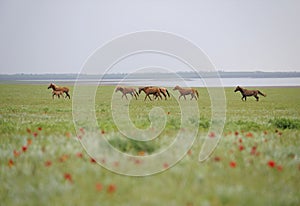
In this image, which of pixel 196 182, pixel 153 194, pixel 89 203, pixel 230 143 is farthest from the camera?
pixel 230 143

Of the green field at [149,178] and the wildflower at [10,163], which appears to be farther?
the wildflower at [10,163]

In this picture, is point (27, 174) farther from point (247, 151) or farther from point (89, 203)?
point (247, 151)

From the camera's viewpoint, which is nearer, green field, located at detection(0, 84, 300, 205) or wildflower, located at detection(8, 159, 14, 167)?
green field, located at detection(0, 84, 300, 205)

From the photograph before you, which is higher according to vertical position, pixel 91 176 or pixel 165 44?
pixel 165 44

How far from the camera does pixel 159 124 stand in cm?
1481

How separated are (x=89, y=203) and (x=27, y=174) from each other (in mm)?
2037

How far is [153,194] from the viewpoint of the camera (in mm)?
6359

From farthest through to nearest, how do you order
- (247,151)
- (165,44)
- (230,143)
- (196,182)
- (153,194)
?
(165,44) → (230,143) → (247,151) → (196,182) → (153,194)

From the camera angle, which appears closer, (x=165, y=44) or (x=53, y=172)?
(x=53, y=172)

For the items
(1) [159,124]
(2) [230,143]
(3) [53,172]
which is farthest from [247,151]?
(1) [159,124]

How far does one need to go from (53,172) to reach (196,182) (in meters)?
2.84

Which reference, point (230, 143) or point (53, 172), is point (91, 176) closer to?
point (53, 172)

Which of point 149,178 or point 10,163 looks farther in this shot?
point 10,163

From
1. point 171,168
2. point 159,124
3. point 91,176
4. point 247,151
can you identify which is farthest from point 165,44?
point 91,176
